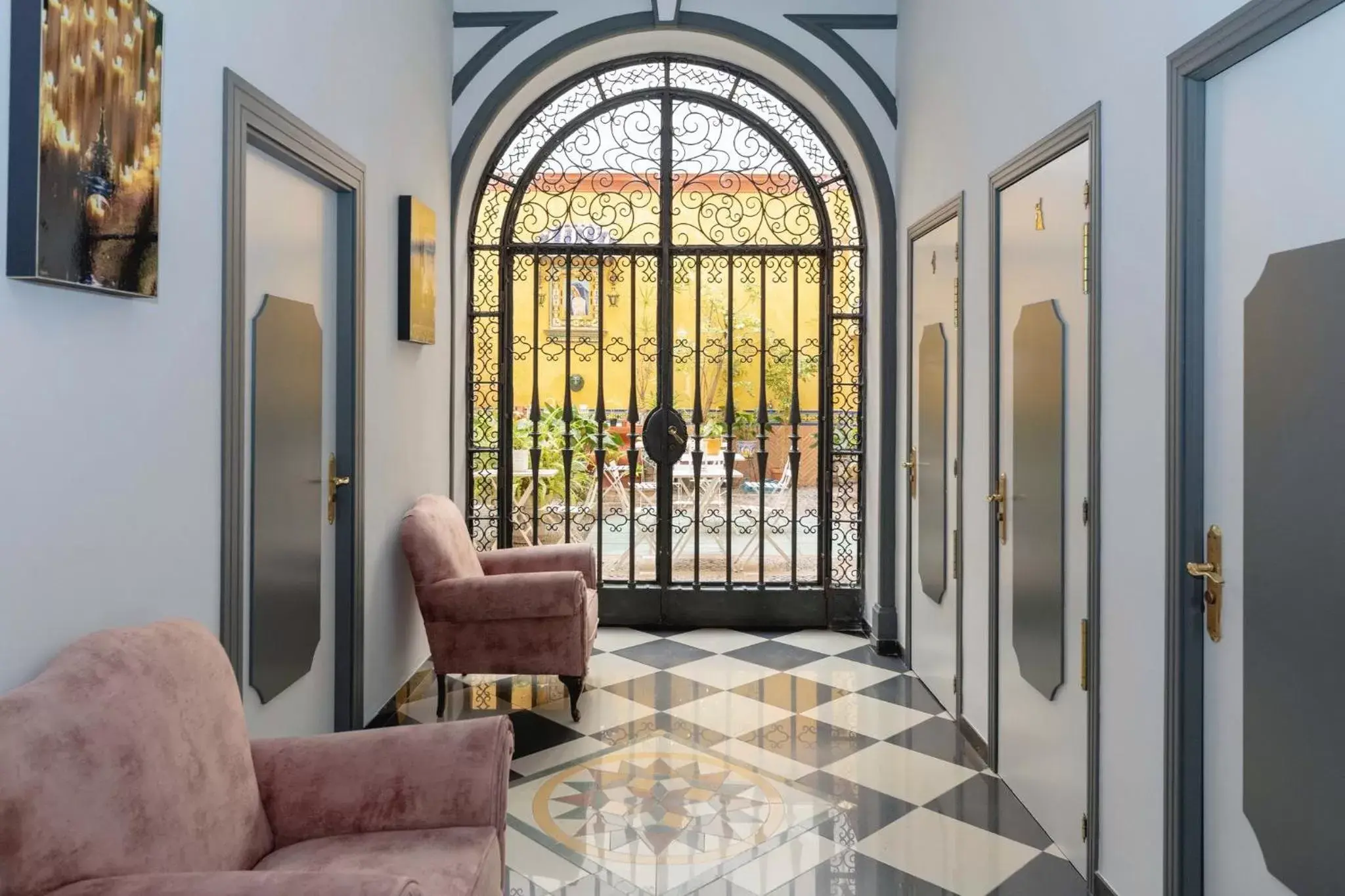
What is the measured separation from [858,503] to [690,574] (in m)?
1.01

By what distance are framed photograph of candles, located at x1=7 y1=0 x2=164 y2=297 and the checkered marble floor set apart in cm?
189

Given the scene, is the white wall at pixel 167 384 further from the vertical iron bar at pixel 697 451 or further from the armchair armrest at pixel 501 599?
the vertical iron bar at pixel 697 451

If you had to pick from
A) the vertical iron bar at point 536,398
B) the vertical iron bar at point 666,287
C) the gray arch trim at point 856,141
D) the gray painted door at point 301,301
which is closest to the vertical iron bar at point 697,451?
the vertical iron bar at point 666,287

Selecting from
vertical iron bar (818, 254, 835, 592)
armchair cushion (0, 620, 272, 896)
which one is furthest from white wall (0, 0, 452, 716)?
vertical iron bar (818, 254, 835, 592)

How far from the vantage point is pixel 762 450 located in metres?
5.51

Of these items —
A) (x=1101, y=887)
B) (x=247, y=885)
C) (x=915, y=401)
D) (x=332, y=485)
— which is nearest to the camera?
(x=247, y=885)

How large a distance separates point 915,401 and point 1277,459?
2829mm

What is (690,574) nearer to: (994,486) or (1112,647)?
(994,486)

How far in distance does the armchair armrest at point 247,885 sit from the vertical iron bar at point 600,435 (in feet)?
12.9

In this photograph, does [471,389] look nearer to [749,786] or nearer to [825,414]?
[825,414]

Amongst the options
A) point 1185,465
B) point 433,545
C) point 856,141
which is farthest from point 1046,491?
point 856,141

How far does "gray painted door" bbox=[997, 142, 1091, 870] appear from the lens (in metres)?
2.79

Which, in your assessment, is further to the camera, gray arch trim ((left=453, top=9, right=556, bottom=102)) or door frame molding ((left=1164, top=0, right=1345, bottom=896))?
gray arch trim ((left=453, top=9, right=556, bottom=102))

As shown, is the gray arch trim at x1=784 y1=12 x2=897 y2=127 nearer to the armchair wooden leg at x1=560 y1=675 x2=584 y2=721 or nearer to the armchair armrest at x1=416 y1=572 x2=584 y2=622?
the armchair armrest at x1=416 y1=572 x2=584 y2=622
